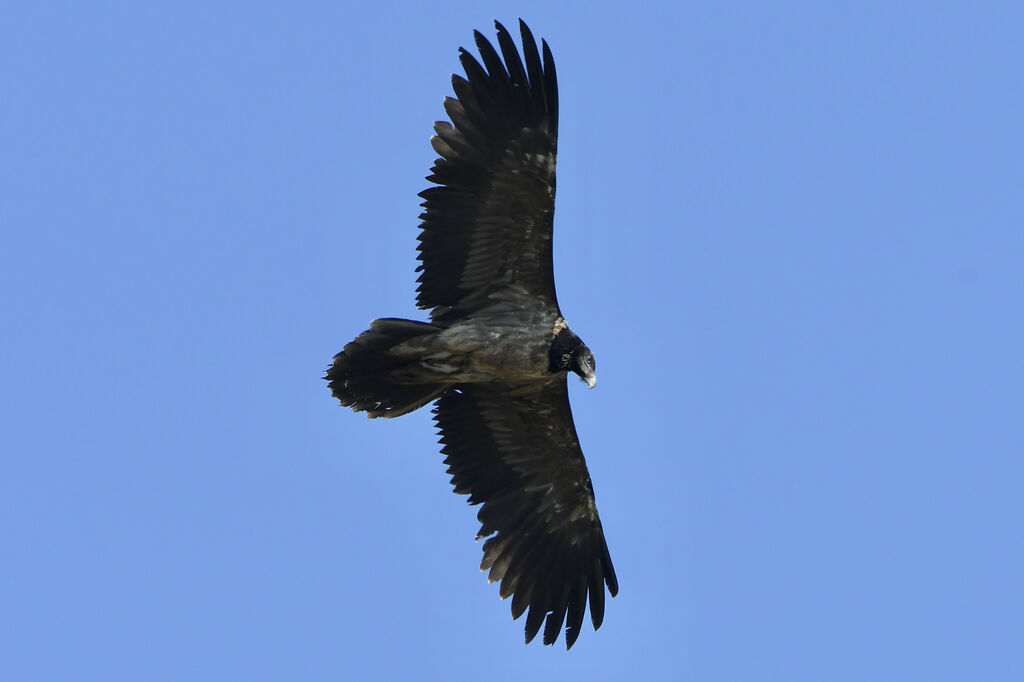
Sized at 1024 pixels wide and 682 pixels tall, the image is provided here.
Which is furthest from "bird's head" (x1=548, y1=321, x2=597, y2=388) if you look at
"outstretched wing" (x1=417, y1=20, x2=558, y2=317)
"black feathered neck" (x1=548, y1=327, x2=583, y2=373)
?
"outstretched wing" (x1=417, y1=20, x2=558, y2=317)

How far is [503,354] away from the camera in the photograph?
13.7 metres

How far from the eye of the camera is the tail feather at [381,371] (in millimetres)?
13312

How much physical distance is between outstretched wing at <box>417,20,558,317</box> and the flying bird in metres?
0.01

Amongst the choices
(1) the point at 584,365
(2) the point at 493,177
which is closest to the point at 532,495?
(1) the point at 584,365

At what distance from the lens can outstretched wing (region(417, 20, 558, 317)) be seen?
42.6 ft

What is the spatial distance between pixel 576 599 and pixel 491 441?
1731 millimetres

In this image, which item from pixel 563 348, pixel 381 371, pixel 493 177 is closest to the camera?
pixel 493 177

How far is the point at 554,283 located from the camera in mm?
13680

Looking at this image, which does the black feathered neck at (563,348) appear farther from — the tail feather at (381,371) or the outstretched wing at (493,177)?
the tail feather at (381,371)

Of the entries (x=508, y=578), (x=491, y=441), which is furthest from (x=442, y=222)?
(x=508, y=578)

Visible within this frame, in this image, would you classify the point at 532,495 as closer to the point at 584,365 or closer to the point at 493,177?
A: the point at 584,365

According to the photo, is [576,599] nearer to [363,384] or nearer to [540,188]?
[363,384]

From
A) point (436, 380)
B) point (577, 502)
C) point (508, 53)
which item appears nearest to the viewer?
point (508, 53)

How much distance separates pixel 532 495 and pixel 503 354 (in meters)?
1.73
